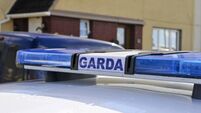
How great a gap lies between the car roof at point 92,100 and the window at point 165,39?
2158 centimetres

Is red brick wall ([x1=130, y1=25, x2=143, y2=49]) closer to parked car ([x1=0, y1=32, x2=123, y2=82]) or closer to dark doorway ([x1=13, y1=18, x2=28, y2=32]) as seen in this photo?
dark doorway ([x1=13, y1=18, x2=28, y2=32])

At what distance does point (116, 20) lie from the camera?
832 inches

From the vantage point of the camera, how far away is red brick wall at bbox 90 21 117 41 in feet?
65.9

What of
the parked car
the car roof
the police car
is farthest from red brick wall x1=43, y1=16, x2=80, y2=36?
the car roof

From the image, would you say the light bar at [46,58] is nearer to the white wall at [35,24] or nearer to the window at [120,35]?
the white wall at [35,24]

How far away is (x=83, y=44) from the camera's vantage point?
356cm

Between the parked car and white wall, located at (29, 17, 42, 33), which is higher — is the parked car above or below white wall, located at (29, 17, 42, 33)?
below

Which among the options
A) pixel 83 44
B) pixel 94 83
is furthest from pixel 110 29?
pixel 94 83

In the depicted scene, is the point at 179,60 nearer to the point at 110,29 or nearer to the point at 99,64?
the point at 99,64

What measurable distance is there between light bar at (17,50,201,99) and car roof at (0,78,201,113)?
0.07 meters

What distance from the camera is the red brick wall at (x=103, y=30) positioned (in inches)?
790

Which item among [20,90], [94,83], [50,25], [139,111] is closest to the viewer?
[139,111]

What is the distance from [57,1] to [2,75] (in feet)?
49.8

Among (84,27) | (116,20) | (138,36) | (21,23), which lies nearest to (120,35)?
(138,36)
